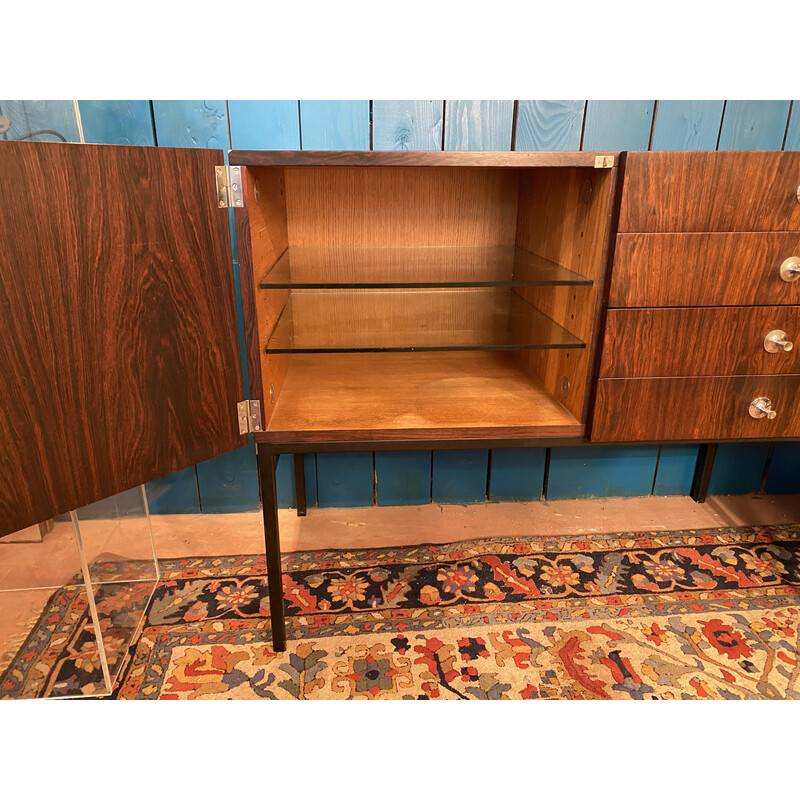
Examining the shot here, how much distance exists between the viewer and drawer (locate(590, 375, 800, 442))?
1.21 m

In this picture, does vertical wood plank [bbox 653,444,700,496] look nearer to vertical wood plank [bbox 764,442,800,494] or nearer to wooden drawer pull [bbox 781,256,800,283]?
vertical wood plank [bbox 764,442,800,494]

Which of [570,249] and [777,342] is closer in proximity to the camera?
[777,342]

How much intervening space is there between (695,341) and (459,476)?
889 millimetres

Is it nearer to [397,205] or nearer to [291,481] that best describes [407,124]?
[397,205]

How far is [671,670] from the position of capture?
126cm

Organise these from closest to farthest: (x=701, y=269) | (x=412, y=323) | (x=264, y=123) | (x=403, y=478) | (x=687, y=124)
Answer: (x=701, y=269), (x=412, y=323), (x=264, y=123), (x=687, y=124), (x=403, y=478)

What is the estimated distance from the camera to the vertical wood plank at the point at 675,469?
191 centimetres

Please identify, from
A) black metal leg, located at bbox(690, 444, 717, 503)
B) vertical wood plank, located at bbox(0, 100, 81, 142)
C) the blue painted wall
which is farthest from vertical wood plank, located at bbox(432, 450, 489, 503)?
vertical wood plank, located at bbox(0, 100, 81, 142)

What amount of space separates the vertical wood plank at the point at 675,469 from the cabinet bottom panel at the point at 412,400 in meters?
0.70

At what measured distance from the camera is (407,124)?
5.12 ft

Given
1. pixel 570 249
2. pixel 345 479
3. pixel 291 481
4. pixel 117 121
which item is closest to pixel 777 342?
pixel 570 249

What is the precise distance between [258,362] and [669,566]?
1200 mm
